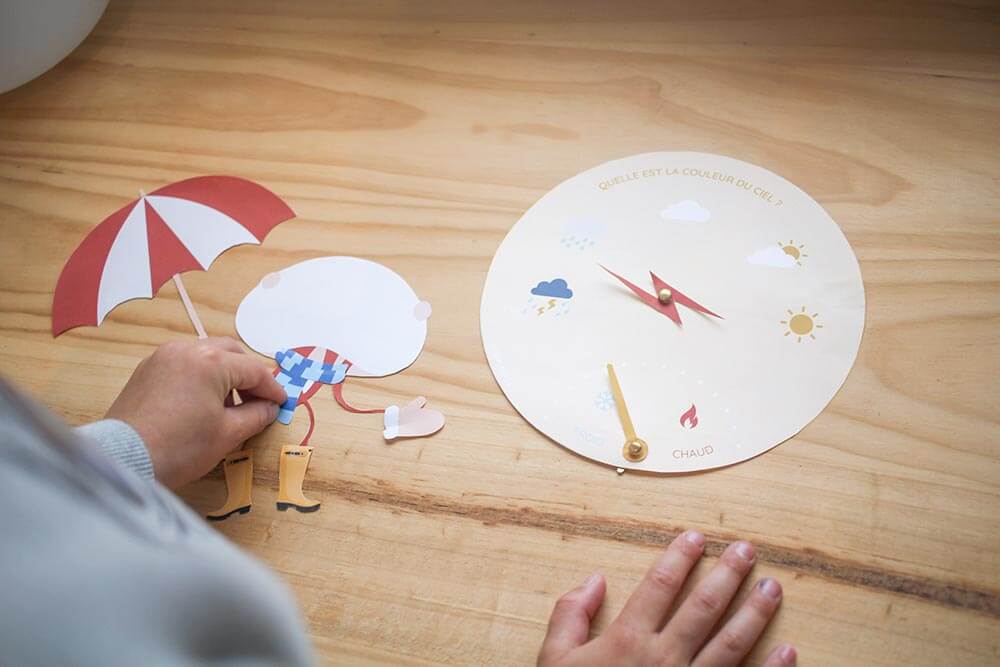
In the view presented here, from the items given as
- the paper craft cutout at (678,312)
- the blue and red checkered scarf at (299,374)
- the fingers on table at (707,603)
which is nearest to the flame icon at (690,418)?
the paper craft cutout at (678,312)

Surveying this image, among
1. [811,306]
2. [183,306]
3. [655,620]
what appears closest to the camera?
[655,620]

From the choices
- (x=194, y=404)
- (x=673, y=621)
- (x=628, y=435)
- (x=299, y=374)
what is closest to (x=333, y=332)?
(x=299, y=374)

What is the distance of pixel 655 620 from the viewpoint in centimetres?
63

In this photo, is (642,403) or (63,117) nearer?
(642,403)

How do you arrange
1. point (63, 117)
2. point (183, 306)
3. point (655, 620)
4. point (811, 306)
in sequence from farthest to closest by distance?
point (63, 117) → point (183, 306) → point (811, 306) → point (655, 620)

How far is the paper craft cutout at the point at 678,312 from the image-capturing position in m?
0.71

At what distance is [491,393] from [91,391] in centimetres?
39

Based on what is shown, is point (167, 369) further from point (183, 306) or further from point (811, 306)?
point (811, 306)

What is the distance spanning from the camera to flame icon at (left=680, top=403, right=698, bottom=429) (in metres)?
0.71

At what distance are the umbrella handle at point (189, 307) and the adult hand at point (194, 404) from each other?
0.07m

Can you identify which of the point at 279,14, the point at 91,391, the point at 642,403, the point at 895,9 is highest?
the point at 895,9

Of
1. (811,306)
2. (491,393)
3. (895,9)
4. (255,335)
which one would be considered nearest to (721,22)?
(895,9)

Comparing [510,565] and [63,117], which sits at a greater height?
[63,117]

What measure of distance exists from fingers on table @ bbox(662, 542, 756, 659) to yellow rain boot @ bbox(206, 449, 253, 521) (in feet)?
1.23
